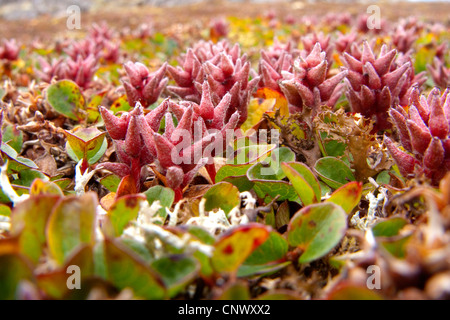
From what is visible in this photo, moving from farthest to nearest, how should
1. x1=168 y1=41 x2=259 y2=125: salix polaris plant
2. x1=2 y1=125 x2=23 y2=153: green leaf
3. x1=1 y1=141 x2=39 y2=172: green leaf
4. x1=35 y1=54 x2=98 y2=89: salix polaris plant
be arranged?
x1=35 y1=54 x2=98 y2=89: salix polaris plant → x1=2 y1=125 x2=23 y2=153: green leaf → x1=168 y1=41 x2=259 y2=125: salix polaris plant → x1=1 y1=141 x2=39 y2=172: green leaf

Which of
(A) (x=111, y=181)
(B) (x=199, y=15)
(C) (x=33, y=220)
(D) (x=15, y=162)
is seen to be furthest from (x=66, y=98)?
(B) (x=199, y=15)

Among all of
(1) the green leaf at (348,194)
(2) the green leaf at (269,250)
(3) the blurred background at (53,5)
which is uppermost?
(3) the blurred background at (53,5)

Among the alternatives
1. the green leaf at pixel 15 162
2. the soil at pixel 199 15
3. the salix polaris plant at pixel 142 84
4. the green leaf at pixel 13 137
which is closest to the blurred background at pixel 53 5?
the soil at pixel 199 15

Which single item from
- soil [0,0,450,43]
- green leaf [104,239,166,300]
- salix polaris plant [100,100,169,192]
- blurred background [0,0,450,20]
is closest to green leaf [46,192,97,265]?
green leaf [104,239,166,300]

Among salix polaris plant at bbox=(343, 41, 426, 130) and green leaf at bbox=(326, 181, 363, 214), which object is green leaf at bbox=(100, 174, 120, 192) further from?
salix polaris plant at bbox=(343, 41, 426, 130)

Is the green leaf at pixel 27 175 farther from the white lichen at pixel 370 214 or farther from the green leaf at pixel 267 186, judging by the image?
the white lichen at pixel 370 214

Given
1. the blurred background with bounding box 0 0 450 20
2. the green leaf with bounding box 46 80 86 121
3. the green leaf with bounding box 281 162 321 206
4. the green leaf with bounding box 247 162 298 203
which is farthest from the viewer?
the blurred background with bounding box 0 0 450 20
